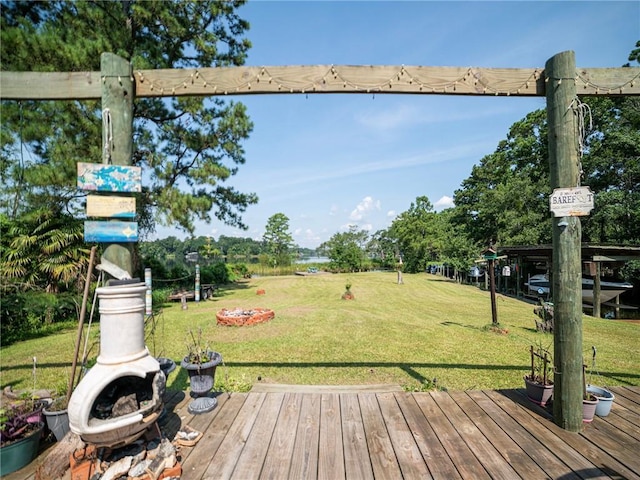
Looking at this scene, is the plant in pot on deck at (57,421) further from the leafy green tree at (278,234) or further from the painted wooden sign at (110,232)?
the leafy green tree at (278,234)

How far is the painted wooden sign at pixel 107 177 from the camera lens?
2227mm

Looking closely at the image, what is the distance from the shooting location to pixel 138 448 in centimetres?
201

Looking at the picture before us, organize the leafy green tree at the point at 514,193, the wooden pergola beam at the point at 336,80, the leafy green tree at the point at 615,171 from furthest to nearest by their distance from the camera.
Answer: the leafy green tree at the point at 514,193
the leafy green tree at the point at 615,171
the wooden pergola beam at the point at 336,80

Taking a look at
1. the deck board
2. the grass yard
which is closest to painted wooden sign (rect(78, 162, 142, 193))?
the grass yard

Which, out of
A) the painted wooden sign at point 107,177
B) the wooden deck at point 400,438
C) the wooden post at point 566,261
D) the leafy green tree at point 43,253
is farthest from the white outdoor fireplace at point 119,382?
the leafy green tree at point 43,253

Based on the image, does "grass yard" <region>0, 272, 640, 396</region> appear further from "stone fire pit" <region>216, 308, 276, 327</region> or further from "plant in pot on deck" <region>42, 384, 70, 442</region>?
"plant in pot on deck" <region>42, 384, 70, 442</region>

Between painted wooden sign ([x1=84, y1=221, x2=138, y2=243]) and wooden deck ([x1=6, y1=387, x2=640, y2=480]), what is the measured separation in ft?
5.37

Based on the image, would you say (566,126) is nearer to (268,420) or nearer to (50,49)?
(268,420)

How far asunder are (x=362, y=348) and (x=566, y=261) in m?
4.92

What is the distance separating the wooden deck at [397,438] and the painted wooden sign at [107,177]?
2051mm

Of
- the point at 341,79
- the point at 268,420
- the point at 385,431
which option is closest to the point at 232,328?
the point at 268,420

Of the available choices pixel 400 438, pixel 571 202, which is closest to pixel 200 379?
pixel 400 438

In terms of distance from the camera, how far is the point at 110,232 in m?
2.29

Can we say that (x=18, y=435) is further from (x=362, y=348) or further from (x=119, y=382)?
(x=362, y=348)
